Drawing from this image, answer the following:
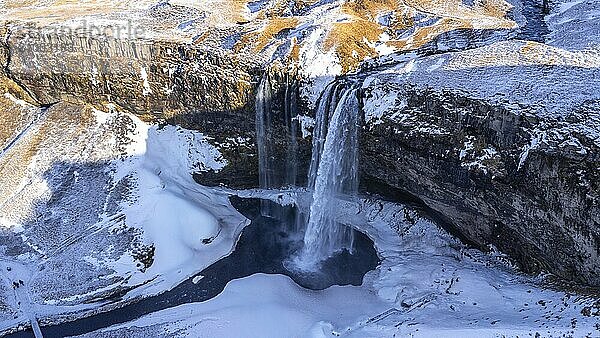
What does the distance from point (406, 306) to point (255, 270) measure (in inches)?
287

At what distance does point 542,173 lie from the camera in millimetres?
19625

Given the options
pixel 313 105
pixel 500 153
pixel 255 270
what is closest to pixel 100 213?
pixel 255 270

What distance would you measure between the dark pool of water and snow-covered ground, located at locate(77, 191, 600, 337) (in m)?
0.52

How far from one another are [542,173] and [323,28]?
16248 millimetres

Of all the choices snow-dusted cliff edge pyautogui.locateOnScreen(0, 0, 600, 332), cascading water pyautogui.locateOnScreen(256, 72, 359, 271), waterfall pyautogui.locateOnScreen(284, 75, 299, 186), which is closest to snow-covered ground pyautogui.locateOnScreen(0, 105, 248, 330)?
snow-dusted cliff edge pyautogui.locateOnScreen(0, 0, 600, 332)

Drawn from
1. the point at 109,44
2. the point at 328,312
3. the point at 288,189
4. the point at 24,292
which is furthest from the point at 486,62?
the point at 24,292

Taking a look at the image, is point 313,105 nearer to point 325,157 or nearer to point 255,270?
point 325,157

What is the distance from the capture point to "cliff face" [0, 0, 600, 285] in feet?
66.1

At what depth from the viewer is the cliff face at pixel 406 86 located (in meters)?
20.2

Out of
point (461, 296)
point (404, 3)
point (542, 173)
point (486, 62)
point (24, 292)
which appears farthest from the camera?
point (404, 3)

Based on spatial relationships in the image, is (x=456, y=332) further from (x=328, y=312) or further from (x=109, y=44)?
(x=109, y=44)

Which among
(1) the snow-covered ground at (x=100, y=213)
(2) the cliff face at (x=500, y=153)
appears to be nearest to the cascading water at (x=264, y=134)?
(1) the snow-covered ground at (x=100, y=213)

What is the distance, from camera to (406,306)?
21.2 m

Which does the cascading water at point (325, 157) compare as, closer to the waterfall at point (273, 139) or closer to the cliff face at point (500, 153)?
the waterfall at point (273, 139)
